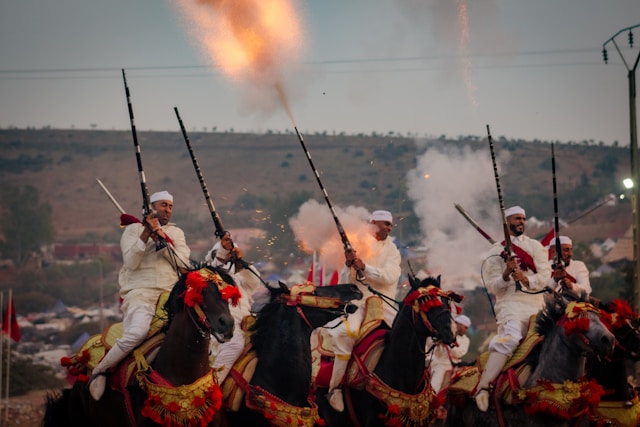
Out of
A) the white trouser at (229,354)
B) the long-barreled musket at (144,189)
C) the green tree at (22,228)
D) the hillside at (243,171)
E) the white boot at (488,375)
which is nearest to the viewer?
the long-barreled musket at (144,189)

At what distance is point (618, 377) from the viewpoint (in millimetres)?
17234

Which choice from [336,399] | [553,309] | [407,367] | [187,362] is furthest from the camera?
[336,399]

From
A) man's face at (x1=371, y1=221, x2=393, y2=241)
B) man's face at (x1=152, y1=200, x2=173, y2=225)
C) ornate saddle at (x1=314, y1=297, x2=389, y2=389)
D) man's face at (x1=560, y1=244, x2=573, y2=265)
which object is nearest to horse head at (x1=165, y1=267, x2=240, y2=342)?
man's face at (x1=152, y1=200, x2=173, y2=225)

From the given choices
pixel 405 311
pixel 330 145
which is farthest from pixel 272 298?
pixel 330 145

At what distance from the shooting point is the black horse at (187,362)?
13508 mm

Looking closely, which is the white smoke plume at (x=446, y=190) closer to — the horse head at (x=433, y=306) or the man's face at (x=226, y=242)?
the horse head at (x=433, y=306)

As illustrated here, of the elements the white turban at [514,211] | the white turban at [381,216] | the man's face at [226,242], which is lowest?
the white turban at [514,211]

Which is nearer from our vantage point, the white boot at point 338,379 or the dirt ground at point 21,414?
the white boot at point 338,379

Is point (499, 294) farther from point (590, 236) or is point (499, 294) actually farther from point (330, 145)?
point (330, 145)

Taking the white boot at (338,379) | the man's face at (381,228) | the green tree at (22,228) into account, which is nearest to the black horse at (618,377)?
the man's face at (381,228)

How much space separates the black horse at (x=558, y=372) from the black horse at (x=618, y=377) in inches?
31.1

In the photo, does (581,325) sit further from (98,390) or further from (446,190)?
(446,190)

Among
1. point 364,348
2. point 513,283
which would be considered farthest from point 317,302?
point 513,283

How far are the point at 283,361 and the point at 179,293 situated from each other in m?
1.85
